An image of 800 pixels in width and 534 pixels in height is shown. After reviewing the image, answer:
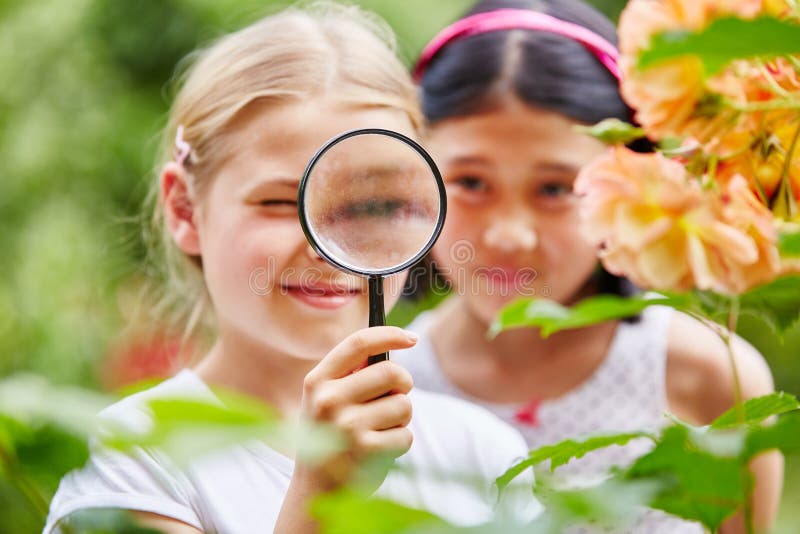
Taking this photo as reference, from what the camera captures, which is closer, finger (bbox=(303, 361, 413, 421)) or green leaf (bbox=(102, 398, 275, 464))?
green leaf (bbox=(102, 398, 275, 464))

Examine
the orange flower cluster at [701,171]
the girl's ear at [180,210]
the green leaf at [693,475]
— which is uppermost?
the orange flower cluster at [701,171]

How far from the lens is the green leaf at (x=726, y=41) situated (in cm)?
47

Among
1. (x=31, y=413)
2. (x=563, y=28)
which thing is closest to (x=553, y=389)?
(x=563, y=28)

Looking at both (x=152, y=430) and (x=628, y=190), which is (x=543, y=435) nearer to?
(x=628, y=190)

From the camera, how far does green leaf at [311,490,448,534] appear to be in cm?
34

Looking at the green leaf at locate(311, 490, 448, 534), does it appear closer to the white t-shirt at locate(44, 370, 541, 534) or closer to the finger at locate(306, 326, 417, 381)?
the finger at locate(306, 326, 417, 381)

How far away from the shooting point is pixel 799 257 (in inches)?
24.7

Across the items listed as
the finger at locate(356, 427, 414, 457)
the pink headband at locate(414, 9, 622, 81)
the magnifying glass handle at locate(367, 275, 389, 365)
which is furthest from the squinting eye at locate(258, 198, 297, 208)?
the pink headband at locate(414, 9, 622, 81)

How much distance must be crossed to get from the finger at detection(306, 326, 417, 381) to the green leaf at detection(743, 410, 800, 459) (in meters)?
0.36

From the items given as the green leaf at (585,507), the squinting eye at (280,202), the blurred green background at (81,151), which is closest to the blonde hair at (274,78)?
the squinting eye at (280,202)

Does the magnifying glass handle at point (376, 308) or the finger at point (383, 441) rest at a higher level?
the magnifying glass handle at point (376, 308)

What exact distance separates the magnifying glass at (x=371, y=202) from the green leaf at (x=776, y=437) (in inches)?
17.5

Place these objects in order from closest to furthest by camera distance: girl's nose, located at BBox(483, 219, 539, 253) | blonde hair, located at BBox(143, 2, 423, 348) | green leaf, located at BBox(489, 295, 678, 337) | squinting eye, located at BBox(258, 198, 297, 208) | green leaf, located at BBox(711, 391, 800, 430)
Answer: green leaf, located at BBox(489, 295, 678, 337)
green leaf, located at BBox(711, 391, 800, 430)
squinting eye, located at BBox(258, 198, 297, 208)
blonde hair, located at BBox(143, 2, 423, 348)
girl's nose, located at BBox(483, 219, 539, 253)

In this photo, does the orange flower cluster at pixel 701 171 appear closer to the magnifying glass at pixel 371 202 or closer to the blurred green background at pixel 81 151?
the magnifying glass at pixel 371 202
